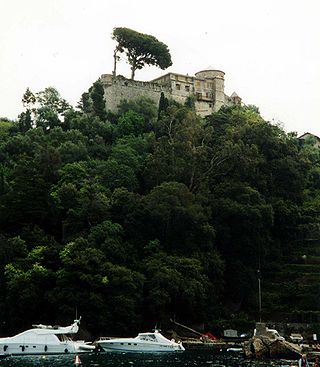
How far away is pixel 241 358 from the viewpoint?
2189 inches

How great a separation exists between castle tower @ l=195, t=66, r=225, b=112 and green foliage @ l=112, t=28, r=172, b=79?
8.86 m

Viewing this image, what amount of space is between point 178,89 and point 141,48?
32.1 feet

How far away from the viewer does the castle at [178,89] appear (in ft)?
356

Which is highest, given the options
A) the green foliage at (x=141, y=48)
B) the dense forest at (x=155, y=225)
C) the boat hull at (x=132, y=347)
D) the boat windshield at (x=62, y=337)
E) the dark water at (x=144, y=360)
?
the green foliage at (x=141, y=48)

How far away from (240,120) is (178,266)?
32.4 m

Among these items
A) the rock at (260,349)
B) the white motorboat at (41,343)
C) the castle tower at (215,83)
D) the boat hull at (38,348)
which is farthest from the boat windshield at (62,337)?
the castle tower at (215,83)

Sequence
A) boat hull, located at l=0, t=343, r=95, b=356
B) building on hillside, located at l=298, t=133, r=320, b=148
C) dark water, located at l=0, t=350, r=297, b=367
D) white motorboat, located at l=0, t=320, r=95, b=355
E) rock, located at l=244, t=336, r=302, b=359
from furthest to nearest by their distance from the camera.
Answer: building on hillside, located at l=298, t=133, r=320, b=148, white motorboat, located at l=0, t=320, r=95, b=355, boat hull, located at l=0, t=343, r=95, b=356, rock, located at l=244, t=336, r=302, b=359, dark water, located at l=0, t=350, r=297, b=367

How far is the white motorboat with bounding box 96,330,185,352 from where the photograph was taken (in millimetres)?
59562

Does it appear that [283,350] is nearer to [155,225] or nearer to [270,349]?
[270,349]

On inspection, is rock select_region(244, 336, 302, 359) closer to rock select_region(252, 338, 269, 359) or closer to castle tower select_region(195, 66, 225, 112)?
rock select_region(252, 338, 269, 359)

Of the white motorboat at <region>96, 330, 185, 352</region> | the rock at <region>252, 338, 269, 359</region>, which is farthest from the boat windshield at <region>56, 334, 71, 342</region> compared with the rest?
the rock at <region>252, 338, 269, 359</region>

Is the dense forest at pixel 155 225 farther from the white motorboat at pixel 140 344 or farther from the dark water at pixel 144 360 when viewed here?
the dark water at pixel 144 360

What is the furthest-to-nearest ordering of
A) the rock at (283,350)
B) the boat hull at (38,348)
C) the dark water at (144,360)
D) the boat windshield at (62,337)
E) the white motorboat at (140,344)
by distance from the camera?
the white motorboat at (140,344), the boat windshield at (62,337), the boat hull at (38,348), the rock at (283,350), the dark water at (144,360)

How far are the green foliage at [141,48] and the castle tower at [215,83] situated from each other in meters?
8.86
